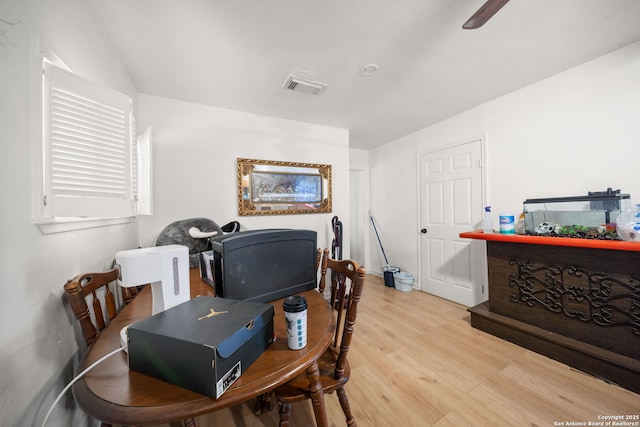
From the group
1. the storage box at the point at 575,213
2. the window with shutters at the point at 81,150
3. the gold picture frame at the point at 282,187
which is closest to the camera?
the window with shutters at the point at 81,150

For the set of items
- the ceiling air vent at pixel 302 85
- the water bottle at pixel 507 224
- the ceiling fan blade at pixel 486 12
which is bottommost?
the water bottle at pixel 507 224

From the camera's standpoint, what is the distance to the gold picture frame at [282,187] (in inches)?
106

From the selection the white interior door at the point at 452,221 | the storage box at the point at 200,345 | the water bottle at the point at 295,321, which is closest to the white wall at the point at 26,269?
the storage box at the point at 200,345

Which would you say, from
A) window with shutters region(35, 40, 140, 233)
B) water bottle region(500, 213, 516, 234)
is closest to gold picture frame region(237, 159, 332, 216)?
window with shutters region(35, 40, 140, 233)

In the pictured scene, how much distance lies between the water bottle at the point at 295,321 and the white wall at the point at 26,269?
808 mm

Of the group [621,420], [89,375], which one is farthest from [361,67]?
[621,420]

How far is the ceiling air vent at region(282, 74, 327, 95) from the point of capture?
2070 millimetres

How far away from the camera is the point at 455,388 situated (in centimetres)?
153

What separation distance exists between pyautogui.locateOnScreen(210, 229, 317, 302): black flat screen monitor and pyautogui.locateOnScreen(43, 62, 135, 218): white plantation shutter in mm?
575

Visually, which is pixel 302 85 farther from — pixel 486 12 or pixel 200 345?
pixel 200 345

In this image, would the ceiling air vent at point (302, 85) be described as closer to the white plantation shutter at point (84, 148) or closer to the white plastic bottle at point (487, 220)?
the white plantation shutter at point (84, 148)

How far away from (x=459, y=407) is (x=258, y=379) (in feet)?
5.00

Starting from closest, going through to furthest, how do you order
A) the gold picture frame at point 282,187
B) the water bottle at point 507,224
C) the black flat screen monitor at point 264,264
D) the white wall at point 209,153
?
the black flat screen monitor at point 264,264 → the water bottle at point 507,224 → the white wall at point 209,153 → the gold picture frame at point 282,187

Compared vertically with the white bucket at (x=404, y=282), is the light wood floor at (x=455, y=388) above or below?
below
